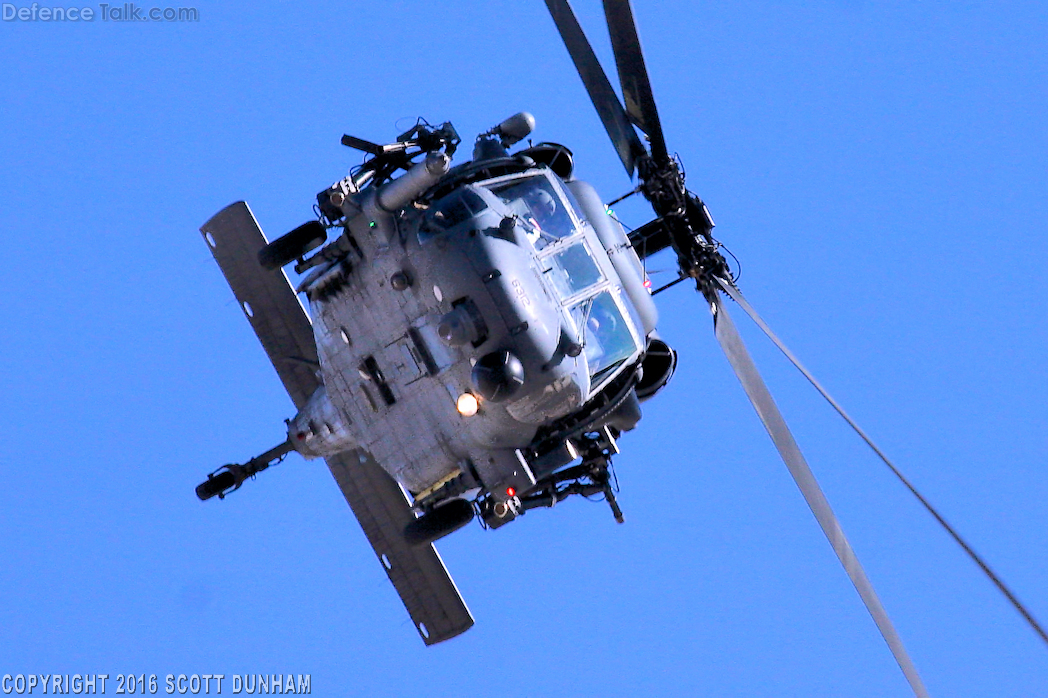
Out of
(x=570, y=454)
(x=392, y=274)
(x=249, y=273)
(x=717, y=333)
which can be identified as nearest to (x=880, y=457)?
(x=717, y=333)

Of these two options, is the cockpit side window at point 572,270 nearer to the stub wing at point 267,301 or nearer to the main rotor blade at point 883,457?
the main rotor blade at point 883,457

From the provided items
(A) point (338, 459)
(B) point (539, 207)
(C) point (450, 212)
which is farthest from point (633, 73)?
(A) point (338, 459)

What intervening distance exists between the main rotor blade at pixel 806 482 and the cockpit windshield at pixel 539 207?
12.5 ft

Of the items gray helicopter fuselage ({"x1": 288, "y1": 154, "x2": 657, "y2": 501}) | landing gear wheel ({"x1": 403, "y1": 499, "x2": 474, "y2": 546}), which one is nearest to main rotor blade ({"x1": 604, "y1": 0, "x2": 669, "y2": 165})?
gray helicopter fuselage ({"x1": 288, "y1": 154, "x2": 657, "y2": 501})

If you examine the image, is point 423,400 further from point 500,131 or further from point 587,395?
point 500,131

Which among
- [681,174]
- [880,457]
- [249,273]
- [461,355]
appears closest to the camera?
[880,457]

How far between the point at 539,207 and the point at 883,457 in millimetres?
9991

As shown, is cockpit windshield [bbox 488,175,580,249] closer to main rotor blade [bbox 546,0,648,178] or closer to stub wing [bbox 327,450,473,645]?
main rotor blade [bbox 546,0,648,178]

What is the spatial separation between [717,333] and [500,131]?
674 centimetres

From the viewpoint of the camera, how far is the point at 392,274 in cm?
2684

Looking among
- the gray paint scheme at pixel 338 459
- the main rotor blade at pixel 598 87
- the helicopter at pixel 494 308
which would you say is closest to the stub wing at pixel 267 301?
the gray paint scheme at pixel 338 459

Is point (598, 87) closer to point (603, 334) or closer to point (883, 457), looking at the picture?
point (603, 334)

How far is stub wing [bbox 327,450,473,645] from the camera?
103 ft

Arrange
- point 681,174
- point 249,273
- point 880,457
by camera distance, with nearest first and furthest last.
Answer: point 880,457 < point 681,174 < point 249,273
